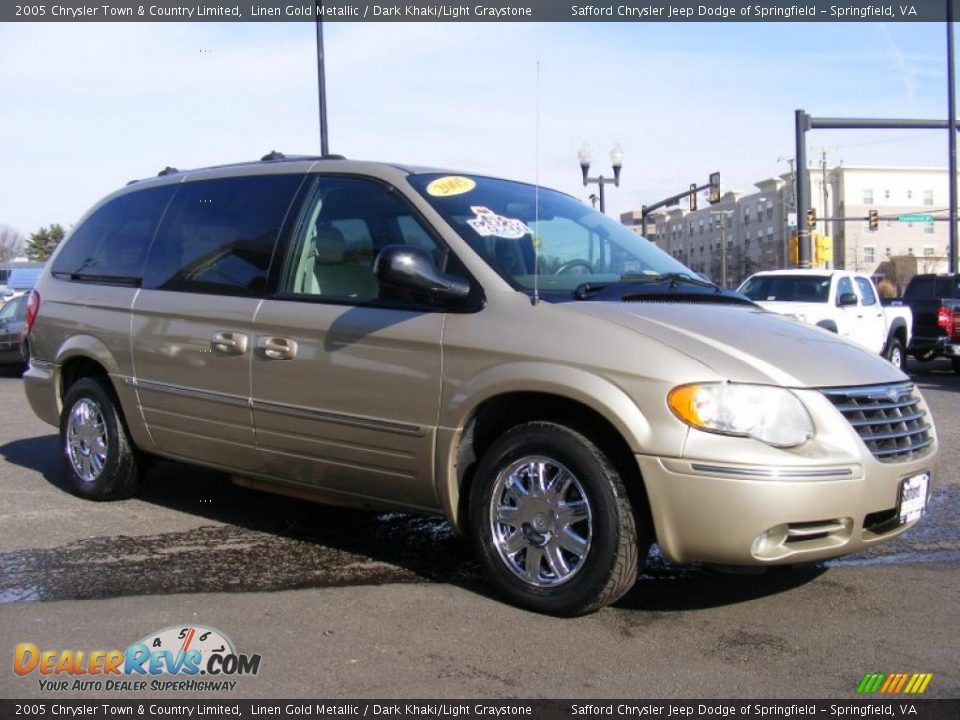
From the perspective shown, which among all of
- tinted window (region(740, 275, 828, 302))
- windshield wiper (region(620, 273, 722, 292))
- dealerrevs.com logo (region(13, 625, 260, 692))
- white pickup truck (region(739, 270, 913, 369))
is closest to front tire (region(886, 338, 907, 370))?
white pickup truck (region(739, 270, 913, 369))

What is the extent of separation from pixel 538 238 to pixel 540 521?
4.60ft

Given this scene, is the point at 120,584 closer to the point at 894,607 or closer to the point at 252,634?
the point at 252,634

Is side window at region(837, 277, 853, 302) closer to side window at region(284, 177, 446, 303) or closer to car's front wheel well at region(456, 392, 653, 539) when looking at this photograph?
side window at region(284, 177, 446, 303)

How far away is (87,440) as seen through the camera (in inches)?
234

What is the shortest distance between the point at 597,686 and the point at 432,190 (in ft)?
7.80

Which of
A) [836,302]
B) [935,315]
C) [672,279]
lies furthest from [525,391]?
[935,315]

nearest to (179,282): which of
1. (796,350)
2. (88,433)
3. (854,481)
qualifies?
(88,433)

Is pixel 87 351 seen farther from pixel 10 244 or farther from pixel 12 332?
pixel 10 244

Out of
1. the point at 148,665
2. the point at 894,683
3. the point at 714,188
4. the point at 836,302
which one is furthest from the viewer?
the point at 714,188

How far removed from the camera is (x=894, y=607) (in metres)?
4.04

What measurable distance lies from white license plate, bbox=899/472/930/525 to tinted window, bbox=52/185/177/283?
4074mm

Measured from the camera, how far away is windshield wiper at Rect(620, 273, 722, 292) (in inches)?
178

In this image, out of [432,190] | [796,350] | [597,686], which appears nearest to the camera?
[597,686]

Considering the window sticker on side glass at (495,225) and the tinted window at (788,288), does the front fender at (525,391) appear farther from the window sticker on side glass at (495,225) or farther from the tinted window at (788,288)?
the tinted window at (788,288)
